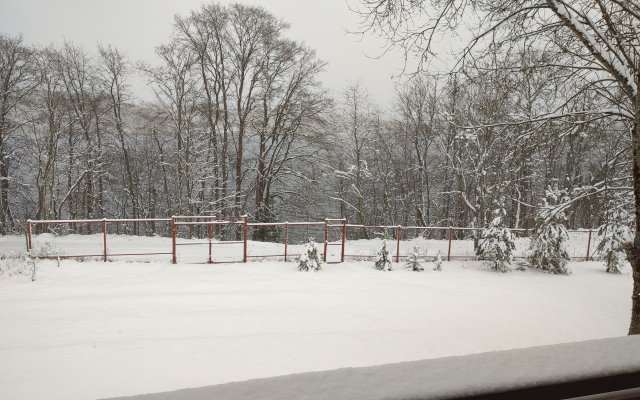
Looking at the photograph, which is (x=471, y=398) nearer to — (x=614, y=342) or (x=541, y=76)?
(x=614, y=342)

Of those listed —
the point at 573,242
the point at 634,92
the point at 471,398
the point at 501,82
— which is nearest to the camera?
the point at 471,398

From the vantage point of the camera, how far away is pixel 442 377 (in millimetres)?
985

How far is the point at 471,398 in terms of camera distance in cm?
94

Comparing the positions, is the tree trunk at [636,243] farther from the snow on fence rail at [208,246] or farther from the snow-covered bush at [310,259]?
the snow-covered bush at [310,259]

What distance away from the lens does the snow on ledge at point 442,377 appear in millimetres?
912

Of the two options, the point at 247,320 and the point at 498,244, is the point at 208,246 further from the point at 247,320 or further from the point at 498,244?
the point at 498,244

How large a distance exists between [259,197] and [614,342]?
82.6ft

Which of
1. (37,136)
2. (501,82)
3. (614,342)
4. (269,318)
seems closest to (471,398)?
(614,342)

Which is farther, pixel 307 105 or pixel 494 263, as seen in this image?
pixel 307 105

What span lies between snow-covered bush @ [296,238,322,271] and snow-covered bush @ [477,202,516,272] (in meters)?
6.24

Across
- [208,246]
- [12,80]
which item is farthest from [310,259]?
[12,80]

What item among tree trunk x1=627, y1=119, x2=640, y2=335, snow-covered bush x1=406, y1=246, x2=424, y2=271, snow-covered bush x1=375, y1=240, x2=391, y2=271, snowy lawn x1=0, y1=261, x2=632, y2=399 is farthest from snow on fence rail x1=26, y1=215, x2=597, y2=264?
tree trunk x1=627, y1=119, x2=640, y2=335

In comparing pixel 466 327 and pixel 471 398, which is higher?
pixel 471 398

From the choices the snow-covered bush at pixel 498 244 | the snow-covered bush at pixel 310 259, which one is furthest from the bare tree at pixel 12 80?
the snow-covered bush at pixel 498 244
